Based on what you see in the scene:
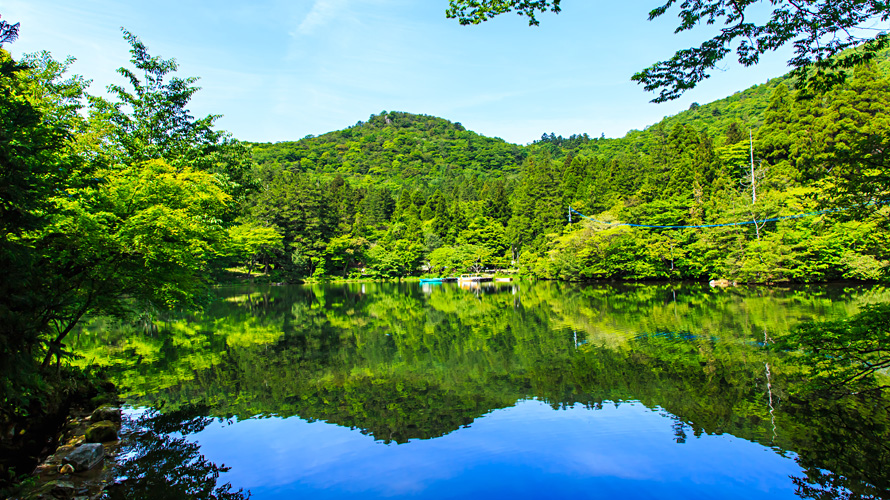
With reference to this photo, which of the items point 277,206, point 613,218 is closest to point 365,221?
point 277,206

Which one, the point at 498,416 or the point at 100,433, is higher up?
the point at 100,433

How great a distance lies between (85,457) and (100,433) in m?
0.96

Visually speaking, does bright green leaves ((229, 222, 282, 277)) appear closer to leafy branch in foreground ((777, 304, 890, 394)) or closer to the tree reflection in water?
the tree reflection in water

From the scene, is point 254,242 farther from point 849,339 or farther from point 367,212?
point 849,339

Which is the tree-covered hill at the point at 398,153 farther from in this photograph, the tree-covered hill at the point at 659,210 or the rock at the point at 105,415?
the rock at the point at 105,415

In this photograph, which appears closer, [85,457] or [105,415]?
[85,457]

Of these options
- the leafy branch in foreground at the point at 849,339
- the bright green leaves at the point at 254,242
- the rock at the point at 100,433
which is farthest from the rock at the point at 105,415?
the bright green leaves at the point at 254,242

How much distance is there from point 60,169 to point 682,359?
36.1ft

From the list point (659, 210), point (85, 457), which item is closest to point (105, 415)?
point (85, 457)

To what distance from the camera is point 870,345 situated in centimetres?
484

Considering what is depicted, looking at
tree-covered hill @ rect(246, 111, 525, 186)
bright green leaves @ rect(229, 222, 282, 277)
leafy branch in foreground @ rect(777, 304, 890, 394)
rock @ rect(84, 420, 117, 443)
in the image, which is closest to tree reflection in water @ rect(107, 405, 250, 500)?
rock @ rect(84, 420, 117, 443)

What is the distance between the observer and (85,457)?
17.5 feet

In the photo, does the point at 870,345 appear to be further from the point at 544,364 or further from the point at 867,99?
the point at 867,99

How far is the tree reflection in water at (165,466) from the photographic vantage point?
5.00 meters
